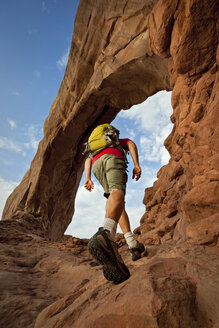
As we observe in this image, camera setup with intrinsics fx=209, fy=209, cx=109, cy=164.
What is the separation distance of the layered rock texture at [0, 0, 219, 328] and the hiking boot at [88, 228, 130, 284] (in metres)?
0.08

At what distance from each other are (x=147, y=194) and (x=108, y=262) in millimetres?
3474

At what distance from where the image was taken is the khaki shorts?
1.82 metres

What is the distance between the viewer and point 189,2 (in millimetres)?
2689

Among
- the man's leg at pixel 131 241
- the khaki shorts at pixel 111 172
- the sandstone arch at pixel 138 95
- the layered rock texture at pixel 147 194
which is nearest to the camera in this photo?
the layered rock texture at pixel 147 194

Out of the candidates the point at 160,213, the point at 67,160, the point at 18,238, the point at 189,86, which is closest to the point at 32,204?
the point at 67,160

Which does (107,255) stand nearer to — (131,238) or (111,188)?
(111,188)

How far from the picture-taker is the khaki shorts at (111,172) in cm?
182

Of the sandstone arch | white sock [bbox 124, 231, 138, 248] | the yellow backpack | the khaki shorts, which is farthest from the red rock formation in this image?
the yellow backpack

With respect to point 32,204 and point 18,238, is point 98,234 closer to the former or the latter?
point 18,238

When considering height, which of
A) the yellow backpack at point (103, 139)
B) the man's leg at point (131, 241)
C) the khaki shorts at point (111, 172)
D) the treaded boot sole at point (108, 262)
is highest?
the yellow backpack at point (103, 139)

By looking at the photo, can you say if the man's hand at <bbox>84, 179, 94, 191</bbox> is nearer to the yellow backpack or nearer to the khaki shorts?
the khaki shorts

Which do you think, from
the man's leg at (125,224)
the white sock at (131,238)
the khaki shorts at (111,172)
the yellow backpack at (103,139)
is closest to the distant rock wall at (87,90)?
the yellow backpack at (103,139)

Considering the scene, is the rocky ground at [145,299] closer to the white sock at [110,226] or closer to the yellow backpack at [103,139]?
the white sock at [110,226]

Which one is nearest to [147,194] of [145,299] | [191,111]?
[191,111]
